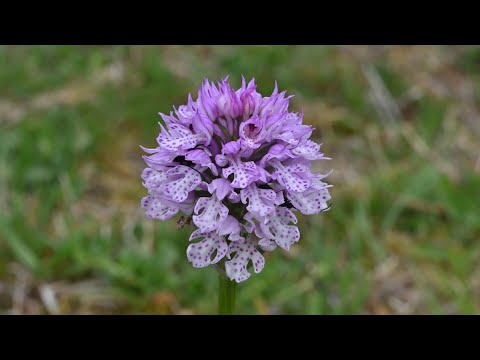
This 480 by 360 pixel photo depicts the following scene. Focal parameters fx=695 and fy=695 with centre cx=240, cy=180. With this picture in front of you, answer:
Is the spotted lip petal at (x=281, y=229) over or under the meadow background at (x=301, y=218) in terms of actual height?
under

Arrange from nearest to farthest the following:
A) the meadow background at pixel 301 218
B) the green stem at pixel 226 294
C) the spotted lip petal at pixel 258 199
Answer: the spotted lip petal at pixel 258 199, the green stem at pixel 226 294, the meadow background at pixel 301 218

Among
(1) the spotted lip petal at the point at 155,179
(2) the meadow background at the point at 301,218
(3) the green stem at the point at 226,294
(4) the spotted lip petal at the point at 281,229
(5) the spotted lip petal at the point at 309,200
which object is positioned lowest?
(3) the green stem at the point at 226,294

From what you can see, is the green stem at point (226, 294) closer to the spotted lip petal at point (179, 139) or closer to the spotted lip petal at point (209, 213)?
the spotted lip petal at point (209, 213)

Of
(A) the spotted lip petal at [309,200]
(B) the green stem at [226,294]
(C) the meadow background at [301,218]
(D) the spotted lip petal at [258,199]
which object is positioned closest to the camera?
(D) the spotted lip petal at [258,199]

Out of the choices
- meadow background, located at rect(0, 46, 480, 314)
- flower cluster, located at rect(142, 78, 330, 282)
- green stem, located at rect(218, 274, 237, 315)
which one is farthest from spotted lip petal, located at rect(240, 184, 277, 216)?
meadow background, located at rect(0, 46, 480, 314)

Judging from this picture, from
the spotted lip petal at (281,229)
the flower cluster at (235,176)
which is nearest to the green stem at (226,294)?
the flower cluster at (235,176)
